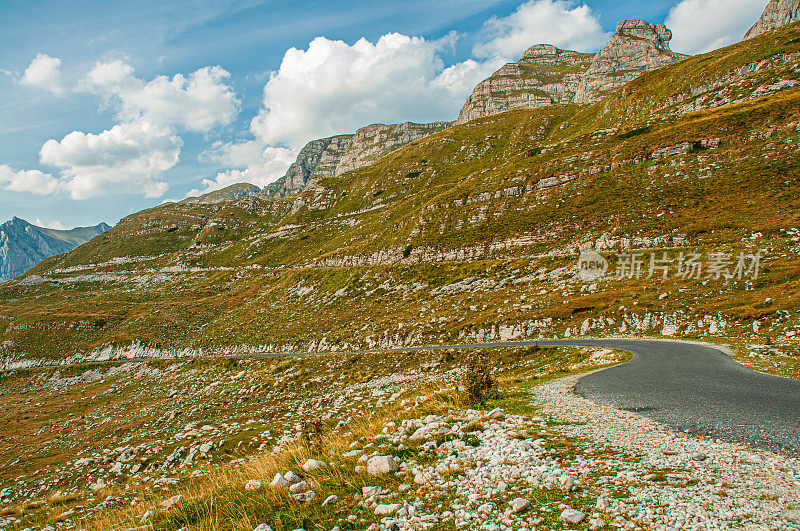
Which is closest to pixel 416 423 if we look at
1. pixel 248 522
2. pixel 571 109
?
pixel 248 522

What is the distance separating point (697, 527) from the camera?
3793mm

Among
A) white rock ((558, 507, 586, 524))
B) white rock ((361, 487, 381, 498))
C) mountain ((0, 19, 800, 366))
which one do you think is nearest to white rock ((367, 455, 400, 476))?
white rock ((361, 487, 381, 498))

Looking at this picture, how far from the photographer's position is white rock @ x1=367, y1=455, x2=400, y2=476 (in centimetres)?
628

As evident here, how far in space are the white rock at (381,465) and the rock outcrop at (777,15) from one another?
28472 cm

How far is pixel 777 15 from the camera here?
17738cm

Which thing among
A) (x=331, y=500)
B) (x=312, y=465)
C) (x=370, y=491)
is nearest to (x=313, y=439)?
(x=312, y=465)

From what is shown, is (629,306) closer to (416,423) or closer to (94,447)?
(416,423)

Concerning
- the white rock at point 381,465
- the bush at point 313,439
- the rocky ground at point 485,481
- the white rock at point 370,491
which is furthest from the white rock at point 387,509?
the bush at point 313,439

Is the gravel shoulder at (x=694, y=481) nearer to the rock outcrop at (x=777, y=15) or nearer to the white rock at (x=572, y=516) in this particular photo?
the white rock at (x=572, y=516)

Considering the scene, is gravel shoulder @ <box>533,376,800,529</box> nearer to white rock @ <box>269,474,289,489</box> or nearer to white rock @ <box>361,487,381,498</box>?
white rock @ <box>361,487,381,498</box>

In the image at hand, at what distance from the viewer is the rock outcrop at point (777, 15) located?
566 ft

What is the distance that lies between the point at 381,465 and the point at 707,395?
35.2 feet

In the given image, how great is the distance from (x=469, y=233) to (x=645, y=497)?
58.9m

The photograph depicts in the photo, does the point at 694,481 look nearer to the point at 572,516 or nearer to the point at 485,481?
the point at 572,516
